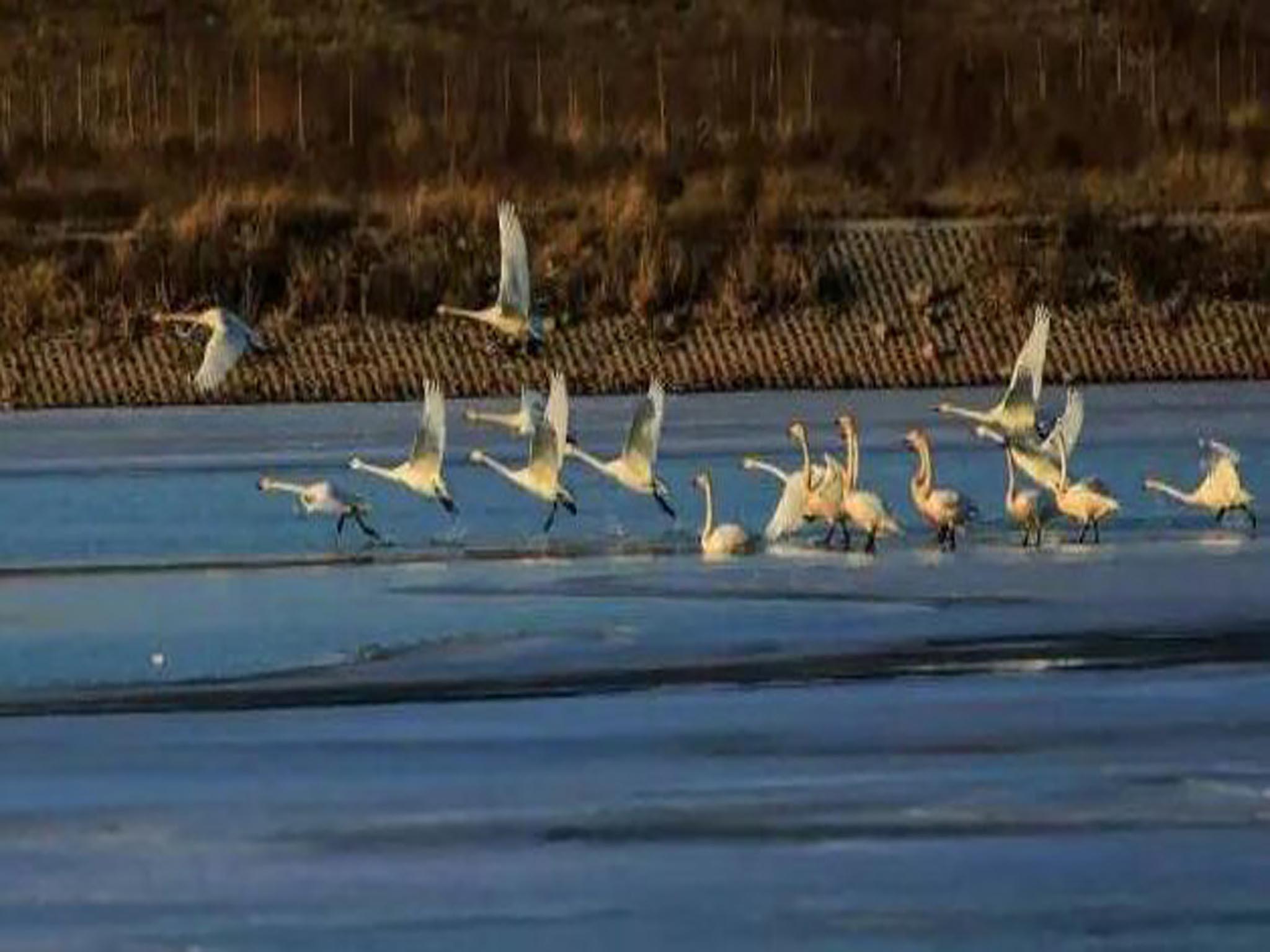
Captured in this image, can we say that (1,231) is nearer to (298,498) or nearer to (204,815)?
(298,498)

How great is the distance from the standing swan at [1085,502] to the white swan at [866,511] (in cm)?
75

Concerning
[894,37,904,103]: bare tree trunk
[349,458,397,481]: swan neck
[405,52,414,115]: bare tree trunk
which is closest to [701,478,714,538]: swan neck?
[349,458,397,481]: swan neck

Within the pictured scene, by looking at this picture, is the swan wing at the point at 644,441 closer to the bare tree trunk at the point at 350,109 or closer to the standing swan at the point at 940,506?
the standing swan at the point at 940,506

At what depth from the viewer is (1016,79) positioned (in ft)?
177

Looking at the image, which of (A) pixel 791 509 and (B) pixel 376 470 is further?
(B) pixel 376 470

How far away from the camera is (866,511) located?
873 inches

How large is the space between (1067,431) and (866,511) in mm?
2685

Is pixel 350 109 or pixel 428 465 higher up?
pixel 428 465

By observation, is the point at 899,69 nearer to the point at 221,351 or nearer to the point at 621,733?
the point at 221,351

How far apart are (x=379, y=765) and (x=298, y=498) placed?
10710 mm

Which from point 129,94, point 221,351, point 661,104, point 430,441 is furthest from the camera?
point 129,94

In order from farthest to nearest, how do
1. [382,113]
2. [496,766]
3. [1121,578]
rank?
[382,113]
[1121,578]
[496,766]

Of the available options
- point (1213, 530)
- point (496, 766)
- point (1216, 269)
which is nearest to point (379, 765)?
point (496, 766)

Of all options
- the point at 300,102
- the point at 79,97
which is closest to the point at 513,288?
the point at 300,102
